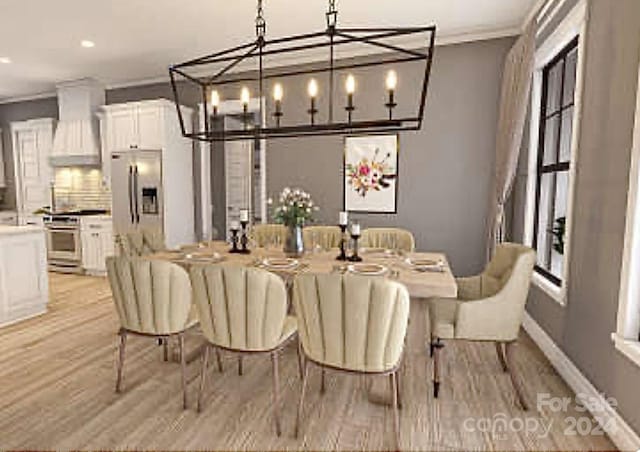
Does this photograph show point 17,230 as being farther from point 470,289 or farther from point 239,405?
point 470,289

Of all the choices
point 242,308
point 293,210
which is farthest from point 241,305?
point 293,210

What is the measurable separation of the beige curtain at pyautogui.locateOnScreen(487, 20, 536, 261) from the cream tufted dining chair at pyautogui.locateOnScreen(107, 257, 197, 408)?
306cm

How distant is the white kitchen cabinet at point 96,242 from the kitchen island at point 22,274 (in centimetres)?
153

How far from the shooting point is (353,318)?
177cm

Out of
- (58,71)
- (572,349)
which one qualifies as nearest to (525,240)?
(572,349)

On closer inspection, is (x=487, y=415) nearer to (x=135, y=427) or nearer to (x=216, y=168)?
(x=135, y=427)

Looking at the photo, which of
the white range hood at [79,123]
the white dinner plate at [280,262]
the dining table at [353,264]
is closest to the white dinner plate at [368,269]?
the dining table at [353,264]

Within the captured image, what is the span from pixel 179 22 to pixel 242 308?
3.22 meters

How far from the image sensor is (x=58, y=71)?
17.4ft

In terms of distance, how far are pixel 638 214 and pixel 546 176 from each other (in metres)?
1.85

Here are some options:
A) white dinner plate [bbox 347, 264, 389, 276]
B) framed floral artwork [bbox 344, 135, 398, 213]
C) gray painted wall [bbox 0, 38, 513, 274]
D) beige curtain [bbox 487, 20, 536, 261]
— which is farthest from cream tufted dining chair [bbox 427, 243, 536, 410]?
framed floral artwork [bbox 344, 135, 398, 213]

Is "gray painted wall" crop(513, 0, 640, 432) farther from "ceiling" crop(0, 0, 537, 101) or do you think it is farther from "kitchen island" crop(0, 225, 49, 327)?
"kitchen island" crop(0, 225, 49, 327)

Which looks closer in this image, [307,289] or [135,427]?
[307,289]

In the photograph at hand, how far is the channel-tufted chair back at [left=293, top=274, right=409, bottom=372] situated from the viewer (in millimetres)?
1724
